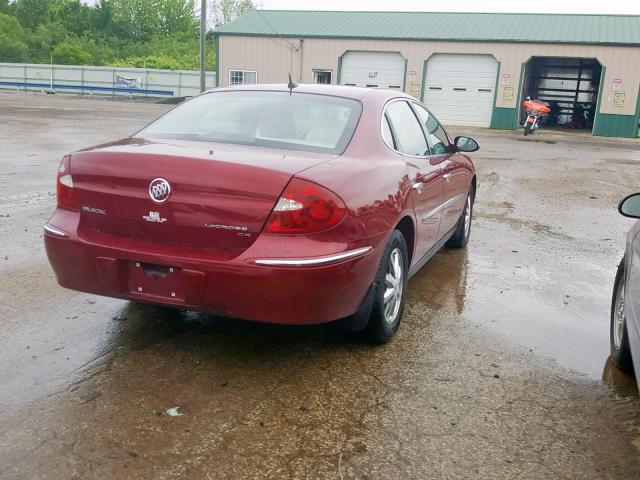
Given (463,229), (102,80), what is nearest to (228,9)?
(102,80)

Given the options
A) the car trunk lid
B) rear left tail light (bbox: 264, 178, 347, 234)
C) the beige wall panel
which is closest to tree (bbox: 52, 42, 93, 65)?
the beige wall panel

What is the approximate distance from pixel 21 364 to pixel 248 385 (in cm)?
125

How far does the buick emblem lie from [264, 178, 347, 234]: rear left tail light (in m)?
0.54

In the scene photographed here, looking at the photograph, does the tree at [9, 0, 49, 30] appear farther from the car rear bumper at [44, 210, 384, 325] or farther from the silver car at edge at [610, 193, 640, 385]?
the silver car at edge at [610, 193, 640, 385]

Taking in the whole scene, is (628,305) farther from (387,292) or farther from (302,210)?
(302,210)

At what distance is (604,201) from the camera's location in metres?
10.3

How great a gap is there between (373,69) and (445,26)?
3.99m

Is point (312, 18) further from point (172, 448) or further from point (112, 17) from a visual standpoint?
point (112, 17)

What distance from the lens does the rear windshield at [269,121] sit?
12.9ft

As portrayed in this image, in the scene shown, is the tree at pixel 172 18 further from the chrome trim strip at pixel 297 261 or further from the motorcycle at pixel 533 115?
the chrome trim strip at pixel 297 261

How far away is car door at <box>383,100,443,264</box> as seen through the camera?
14.3 feet

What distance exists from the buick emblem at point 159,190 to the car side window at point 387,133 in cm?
153

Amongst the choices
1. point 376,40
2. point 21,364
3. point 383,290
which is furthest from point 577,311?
point 376,40

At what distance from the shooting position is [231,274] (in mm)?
3191
